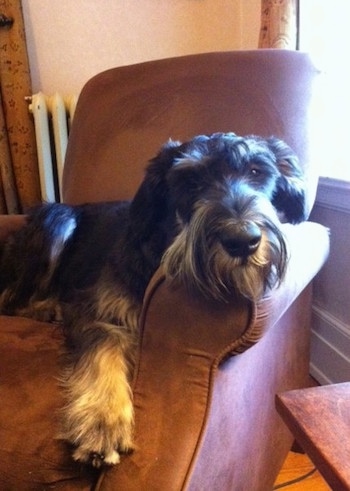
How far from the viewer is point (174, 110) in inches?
72.6

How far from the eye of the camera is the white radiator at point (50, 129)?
263 centimetres

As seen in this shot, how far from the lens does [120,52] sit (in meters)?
2.81

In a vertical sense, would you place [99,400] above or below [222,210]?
below

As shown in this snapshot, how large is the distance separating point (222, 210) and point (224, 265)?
119 mm

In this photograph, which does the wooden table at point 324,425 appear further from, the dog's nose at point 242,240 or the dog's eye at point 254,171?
the dog's eye at point 254,171

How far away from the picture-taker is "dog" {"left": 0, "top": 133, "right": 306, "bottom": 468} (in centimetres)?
94

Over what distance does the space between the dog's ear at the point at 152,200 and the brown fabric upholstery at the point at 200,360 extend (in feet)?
0.99

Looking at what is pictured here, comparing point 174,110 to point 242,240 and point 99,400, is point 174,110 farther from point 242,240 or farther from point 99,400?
point 99,400

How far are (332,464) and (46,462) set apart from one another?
22.5 inches

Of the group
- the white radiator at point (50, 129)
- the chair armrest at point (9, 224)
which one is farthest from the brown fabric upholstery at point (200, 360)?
the white radiator at point (50, 129)

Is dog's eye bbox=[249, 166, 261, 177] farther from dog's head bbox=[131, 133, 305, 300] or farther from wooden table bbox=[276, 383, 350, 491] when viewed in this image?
wooden table bbox=[276, 383, 350, 491]

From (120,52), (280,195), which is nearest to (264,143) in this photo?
(280,195)

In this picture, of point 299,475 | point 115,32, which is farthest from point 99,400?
point 115,32

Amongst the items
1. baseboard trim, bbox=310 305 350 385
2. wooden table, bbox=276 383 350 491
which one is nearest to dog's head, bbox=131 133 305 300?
wooden table, bbox=276 383 350 491
